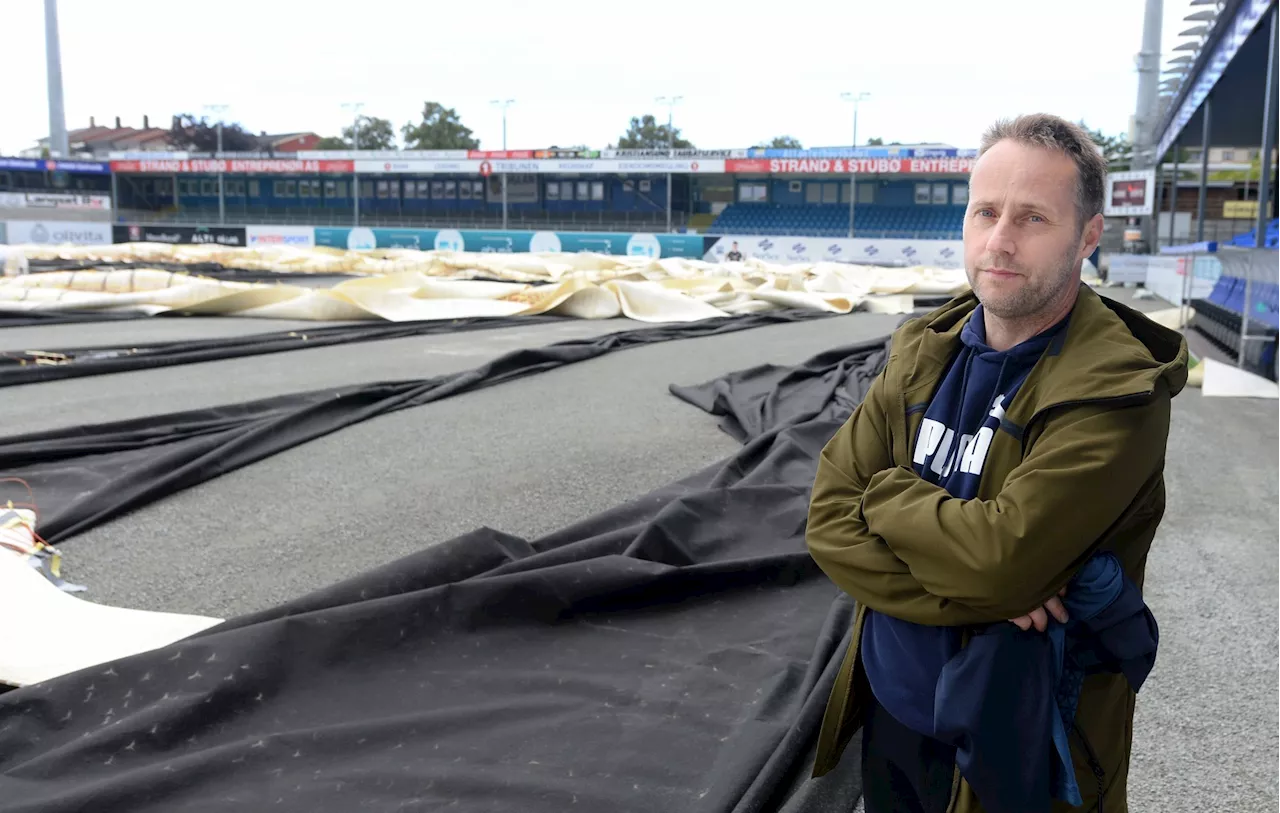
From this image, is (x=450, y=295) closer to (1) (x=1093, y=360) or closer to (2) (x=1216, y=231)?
(1) (x=1093, y=360)

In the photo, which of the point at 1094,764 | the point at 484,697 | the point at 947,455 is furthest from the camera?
the point at 484,697

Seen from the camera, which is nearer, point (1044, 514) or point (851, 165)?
point (1044, 514)

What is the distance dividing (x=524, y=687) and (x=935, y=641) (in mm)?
1334

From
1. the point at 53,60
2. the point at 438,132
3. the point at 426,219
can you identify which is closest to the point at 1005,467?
the point at 53,60

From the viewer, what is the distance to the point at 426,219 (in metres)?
46.8

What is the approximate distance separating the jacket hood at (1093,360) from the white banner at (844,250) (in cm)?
2933

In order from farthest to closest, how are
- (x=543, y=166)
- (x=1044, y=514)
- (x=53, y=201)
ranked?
(x=53, y=201), (x=543, y=166), (x=1044, y=514)

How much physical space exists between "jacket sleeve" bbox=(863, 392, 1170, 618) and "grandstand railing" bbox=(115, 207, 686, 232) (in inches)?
1582

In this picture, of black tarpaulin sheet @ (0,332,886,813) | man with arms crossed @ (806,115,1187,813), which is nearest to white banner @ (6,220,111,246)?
black tarpaulin sheet @ (0,332,886,813)

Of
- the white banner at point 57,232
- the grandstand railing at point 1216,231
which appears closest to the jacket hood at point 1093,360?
the grandstand railing at point 1216,231

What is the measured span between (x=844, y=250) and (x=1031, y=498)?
3127 centimetres

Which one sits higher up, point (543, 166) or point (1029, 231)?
point (543, 166)

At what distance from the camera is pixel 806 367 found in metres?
7.39

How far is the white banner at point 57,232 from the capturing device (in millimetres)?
35375
